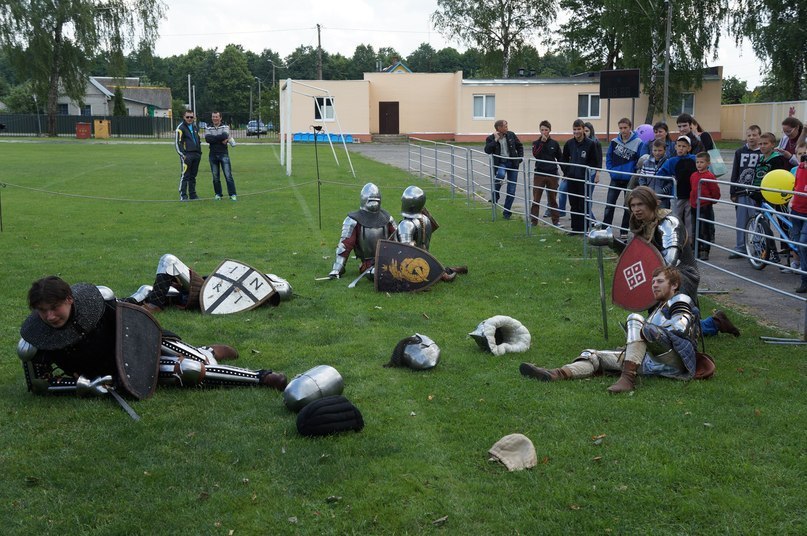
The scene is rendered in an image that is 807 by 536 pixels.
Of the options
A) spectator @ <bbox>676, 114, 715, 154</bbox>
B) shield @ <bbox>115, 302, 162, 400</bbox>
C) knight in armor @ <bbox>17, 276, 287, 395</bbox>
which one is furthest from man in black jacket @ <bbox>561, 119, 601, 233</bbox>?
shield @ <bbox>115, 302, 162, 400</bbox>

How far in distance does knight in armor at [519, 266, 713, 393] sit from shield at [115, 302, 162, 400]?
2641 mm

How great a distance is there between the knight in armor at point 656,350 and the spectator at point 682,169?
496 cm

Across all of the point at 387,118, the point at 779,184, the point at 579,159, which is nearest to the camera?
the point at 779,184

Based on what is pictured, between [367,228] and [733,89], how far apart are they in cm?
7880

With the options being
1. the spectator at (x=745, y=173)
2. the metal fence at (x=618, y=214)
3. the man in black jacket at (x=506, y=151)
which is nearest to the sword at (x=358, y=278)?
the metal fence at (x=618, y=214)

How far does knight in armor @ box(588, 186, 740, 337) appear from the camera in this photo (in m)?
6.86

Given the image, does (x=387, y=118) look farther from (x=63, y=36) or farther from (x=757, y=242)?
(x=757, y=242)

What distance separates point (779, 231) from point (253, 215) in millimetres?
9696

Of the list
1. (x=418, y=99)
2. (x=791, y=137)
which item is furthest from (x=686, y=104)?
(x=791, y=137)

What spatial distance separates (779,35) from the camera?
43.1m

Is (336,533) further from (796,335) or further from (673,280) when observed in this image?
(796,335)

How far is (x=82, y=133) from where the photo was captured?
2345 inches

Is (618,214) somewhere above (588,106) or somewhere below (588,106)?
below

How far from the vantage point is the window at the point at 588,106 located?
51125 millimetres
